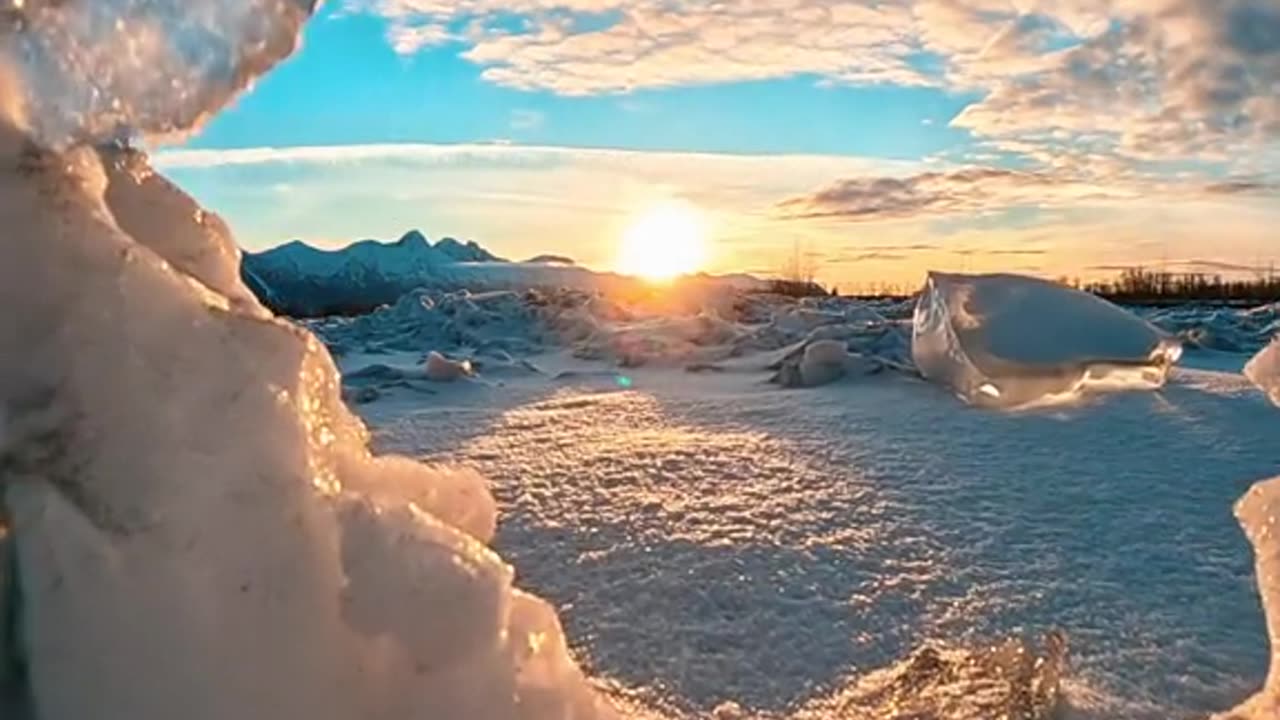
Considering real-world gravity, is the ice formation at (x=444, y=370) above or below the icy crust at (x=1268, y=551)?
below

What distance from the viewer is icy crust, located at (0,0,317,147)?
1096mm

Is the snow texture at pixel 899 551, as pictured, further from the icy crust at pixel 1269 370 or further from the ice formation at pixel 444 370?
the ice formation at pixel 444 370

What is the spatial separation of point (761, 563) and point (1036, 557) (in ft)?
1.78

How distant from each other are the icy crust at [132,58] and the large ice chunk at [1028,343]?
11.5 feet

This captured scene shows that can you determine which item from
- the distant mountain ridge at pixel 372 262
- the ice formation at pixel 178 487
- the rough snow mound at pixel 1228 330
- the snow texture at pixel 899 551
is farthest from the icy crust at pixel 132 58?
the distant mountain ridge at pixel 372 262

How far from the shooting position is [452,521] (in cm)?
135

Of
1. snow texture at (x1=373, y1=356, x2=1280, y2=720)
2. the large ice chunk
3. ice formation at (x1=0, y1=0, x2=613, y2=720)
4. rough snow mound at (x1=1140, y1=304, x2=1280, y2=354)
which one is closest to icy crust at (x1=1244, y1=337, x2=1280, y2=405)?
snow texture at (x1=373, y1=356, x2=1280, y2=720)

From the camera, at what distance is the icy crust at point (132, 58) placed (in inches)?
43.1

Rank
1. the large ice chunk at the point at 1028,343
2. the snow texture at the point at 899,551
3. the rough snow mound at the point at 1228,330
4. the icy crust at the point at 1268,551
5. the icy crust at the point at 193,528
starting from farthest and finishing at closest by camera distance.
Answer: the rough snow mound at the point at 1228,330, the large ice chunk at the point at 1028,343, the snow texture at the point at 899,551, the icy crust at the point at 1268,551, the icy crust at the point at 193,528

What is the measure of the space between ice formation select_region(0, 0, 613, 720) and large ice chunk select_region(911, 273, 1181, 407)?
3480mm

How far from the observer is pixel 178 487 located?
102 cm

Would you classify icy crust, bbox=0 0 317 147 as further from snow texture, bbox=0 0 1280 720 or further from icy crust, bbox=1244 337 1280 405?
icy crust, bbox=1244 337 1280 405

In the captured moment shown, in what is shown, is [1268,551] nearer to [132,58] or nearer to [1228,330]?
[132,58]

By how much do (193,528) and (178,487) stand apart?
0.12ft
